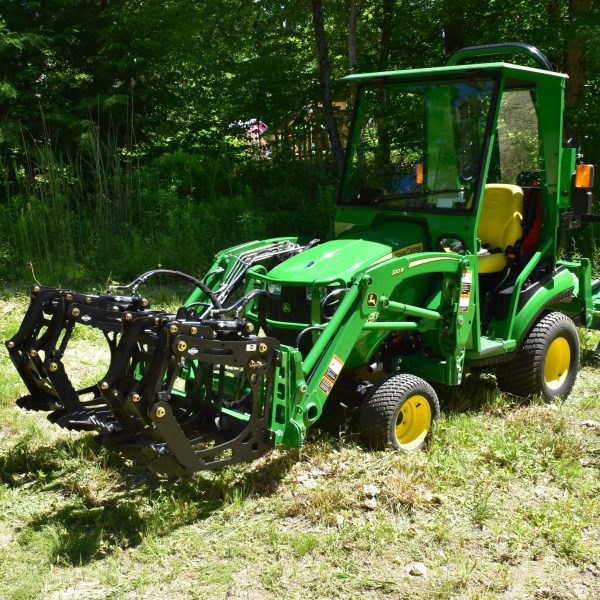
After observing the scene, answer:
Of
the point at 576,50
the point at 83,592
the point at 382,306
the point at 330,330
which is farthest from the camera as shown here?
the point at 576,50

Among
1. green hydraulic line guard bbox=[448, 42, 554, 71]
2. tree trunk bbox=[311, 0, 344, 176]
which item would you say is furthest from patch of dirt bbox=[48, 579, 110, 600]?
tree trunk bbox=[311, 0, 344, 176]

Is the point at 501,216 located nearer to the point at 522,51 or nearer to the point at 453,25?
the point at 522,51

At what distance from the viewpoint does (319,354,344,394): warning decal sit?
404 centimetres

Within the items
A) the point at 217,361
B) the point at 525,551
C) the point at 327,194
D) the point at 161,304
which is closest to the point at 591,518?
the point at 525,551

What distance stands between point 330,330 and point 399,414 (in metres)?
0.75

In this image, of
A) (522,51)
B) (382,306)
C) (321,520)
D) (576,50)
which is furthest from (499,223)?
(576,50)

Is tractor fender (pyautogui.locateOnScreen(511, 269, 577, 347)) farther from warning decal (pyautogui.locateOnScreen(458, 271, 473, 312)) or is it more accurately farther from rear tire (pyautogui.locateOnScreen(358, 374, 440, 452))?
rear tire (pyautogui.locateOnScreen(358, 374, 440, 452))

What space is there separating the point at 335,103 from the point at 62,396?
28.0ft

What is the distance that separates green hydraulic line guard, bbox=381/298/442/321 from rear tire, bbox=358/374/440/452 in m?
0.36

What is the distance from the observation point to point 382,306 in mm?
4285

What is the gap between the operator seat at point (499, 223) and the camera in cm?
523

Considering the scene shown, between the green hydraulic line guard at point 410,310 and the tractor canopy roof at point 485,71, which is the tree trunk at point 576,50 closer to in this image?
Result: the tractor canopy roof at point 485,71

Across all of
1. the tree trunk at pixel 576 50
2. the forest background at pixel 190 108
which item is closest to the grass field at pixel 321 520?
the forest background at pixel 190 108

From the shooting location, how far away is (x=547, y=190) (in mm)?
5285
